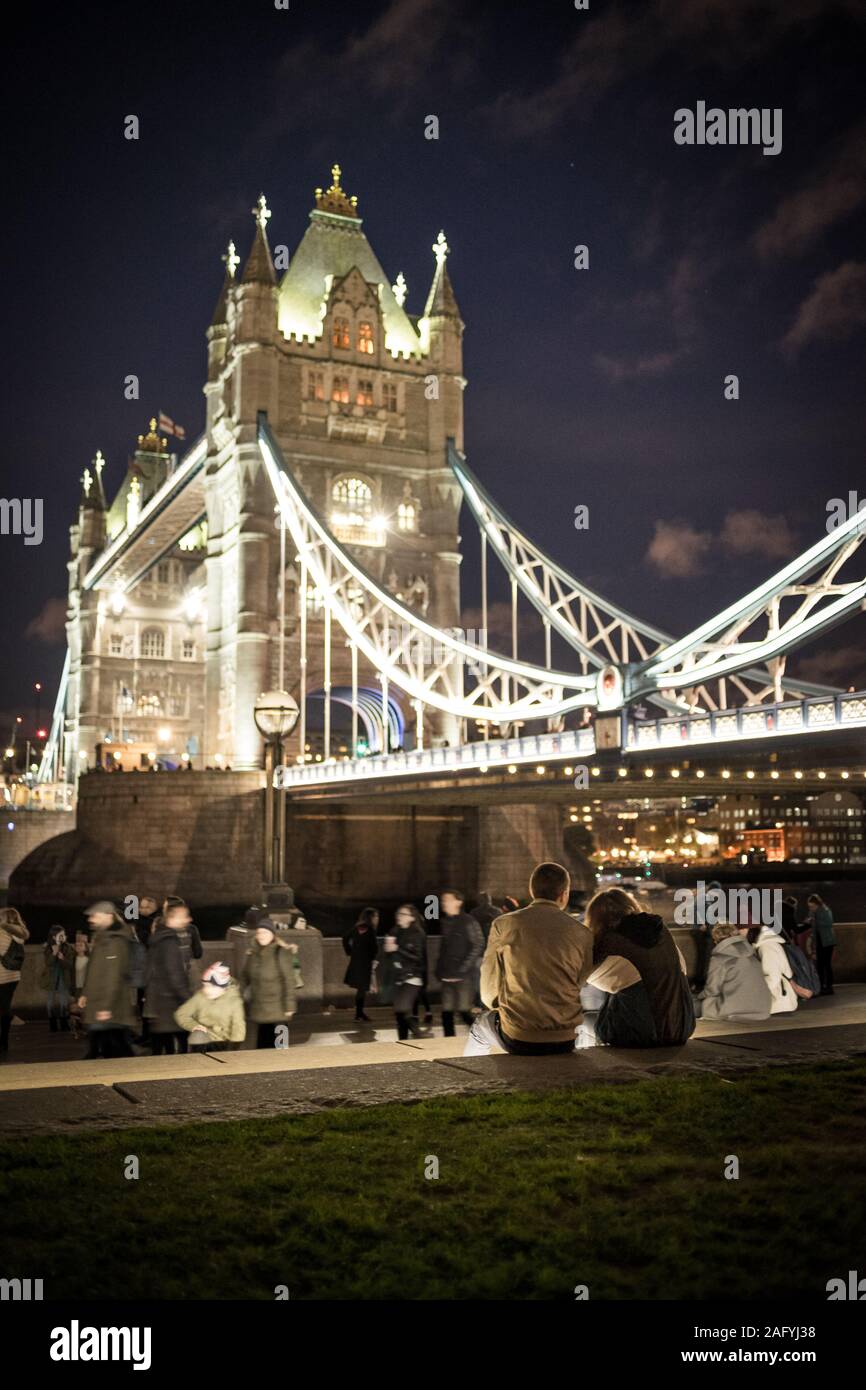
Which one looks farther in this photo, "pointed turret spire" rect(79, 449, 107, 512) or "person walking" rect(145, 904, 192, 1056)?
"pointed turret spire" rect(79, 449, 107, 512)

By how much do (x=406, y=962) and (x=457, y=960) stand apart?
0.65 m

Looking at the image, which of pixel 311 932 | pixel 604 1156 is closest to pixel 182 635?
pixel 311 932

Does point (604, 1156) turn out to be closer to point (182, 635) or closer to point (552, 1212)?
point (552, 1212)

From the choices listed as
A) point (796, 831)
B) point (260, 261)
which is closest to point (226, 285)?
point (260, 261)

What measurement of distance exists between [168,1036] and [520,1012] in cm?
349

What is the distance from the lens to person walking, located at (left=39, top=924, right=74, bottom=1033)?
43.7 ft

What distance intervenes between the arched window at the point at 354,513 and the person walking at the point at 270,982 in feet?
147

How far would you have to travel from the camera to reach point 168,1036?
9.66m

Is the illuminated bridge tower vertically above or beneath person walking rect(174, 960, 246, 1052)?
above

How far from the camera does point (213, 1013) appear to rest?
9539 millimetres

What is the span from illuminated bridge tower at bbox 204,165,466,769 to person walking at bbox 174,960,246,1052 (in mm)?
41838

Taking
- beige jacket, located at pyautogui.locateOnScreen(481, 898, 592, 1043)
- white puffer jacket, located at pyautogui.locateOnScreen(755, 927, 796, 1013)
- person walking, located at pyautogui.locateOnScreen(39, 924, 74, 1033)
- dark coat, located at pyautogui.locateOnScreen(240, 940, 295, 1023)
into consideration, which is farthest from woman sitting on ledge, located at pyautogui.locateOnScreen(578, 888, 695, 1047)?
person walking, located at pyautogui.locateOnScreen(39, 924, 74, 1033)

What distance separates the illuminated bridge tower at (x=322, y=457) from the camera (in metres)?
52.8

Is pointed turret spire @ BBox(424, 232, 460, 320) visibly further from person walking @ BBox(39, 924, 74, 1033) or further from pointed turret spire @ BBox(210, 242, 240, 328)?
person walking @ BBox(39, 924, 74, 1033)
